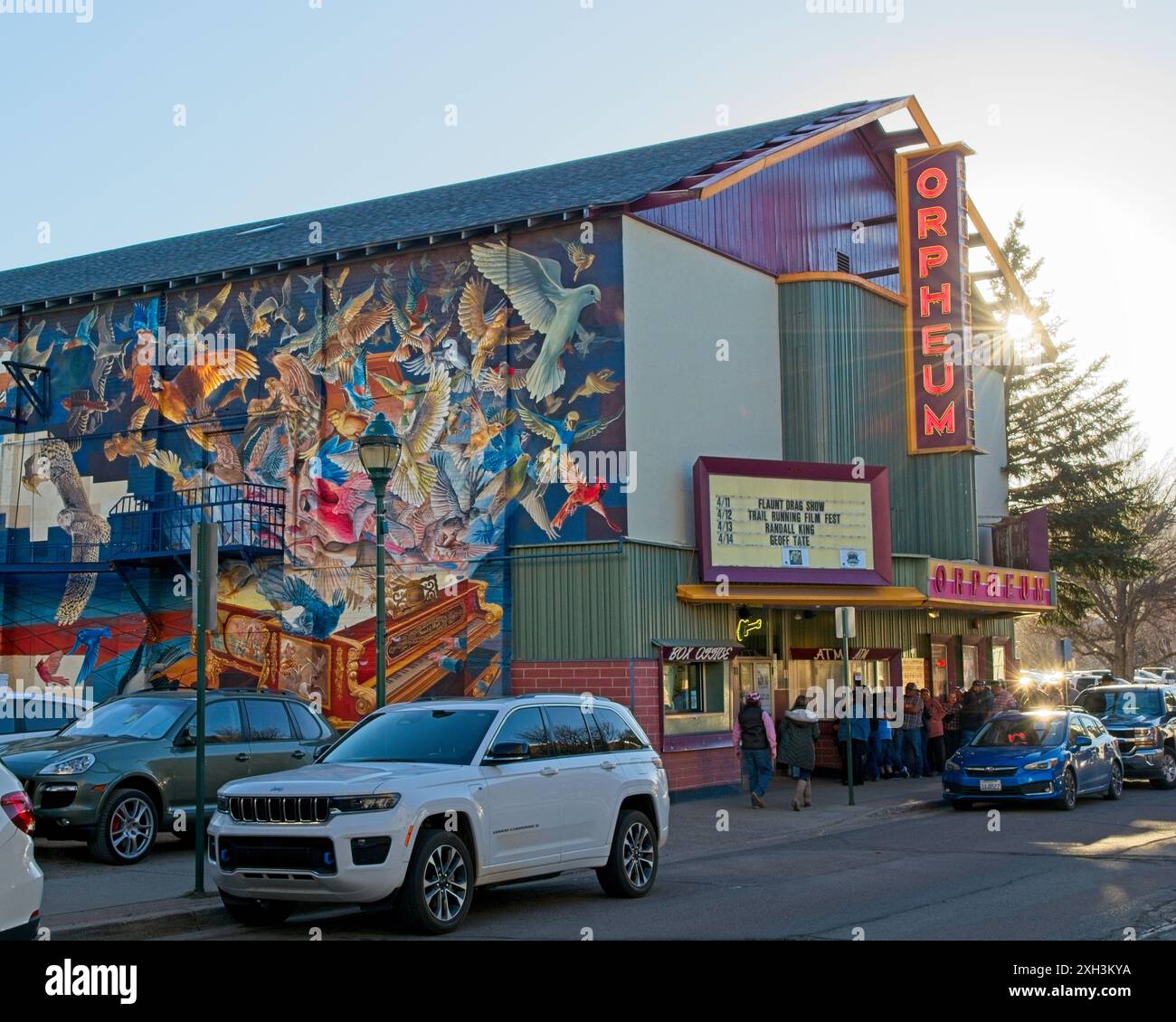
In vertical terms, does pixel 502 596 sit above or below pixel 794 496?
below

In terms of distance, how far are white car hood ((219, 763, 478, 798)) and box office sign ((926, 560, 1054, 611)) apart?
659 inches

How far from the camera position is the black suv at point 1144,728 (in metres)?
24.5

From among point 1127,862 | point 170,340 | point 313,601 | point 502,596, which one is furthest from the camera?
point 170,340

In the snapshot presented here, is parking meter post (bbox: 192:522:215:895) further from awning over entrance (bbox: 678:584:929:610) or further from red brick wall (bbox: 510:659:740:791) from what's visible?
awning over entrance (bbox: 678:584:929:610)

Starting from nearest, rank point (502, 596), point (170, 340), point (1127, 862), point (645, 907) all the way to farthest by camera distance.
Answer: point (645, 907), point (1127, 862), point (502, 596), point (170, 340)

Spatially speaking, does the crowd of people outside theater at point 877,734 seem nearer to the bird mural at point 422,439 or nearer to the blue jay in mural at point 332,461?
the bird mural at point 422,439

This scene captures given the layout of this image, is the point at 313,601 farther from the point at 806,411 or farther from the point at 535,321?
the point at 806,411

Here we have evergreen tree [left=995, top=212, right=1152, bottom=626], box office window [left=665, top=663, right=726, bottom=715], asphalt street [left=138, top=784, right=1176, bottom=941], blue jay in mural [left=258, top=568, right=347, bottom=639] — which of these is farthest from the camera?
evergreen tree [left=995, top=212, right=1152, bottom=626]

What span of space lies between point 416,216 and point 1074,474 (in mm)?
30794

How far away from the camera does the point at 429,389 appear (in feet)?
76.8

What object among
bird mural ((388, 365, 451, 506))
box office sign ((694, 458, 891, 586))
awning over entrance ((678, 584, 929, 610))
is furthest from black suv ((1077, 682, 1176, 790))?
bird mural ((388, 365, 451, 506))

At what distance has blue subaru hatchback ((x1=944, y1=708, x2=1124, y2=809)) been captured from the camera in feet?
67.5

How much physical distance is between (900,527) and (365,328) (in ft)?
38.7
